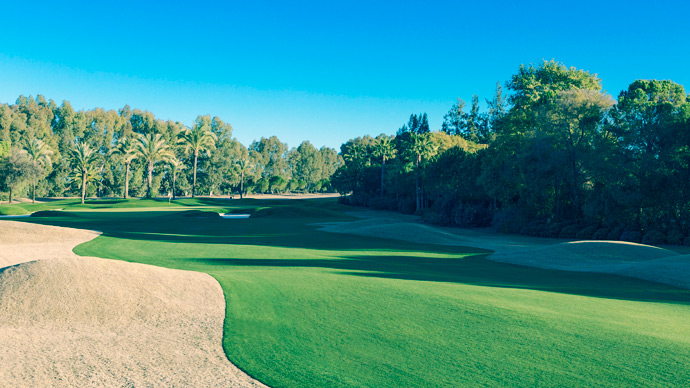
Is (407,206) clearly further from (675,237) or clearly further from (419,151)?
(675,237)

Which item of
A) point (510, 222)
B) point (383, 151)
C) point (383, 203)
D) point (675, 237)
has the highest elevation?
point (383, 151)

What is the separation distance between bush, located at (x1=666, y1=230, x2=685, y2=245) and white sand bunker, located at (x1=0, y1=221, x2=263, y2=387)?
1090 inches

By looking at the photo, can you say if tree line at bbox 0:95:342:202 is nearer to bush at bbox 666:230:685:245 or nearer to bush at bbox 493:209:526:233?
bush at bbox 493:209:526:233

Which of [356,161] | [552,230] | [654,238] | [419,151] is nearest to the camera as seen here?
[654,238]

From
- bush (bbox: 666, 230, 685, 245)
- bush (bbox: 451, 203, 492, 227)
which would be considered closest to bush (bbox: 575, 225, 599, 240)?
bush (bbox: 666, 230, 685, 245)

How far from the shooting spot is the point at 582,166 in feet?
107

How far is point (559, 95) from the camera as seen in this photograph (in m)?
35.6

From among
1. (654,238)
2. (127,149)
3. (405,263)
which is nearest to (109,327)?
(405,263)

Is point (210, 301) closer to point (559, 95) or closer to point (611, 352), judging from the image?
point (611, 352)

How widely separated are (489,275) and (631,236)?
19268mm

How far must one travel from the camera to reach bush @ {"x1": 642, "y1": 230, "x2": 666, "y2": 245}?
91.9 ft

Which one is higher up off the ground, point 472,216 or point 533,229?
point 472,216

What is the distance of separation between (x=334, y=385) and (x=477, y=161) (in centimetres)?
4191

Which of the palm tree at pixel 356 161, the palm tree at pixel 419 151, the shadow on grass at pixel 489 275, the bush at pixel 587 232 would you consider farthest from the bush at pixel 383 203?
the shadow on grass at pixel 489 275
